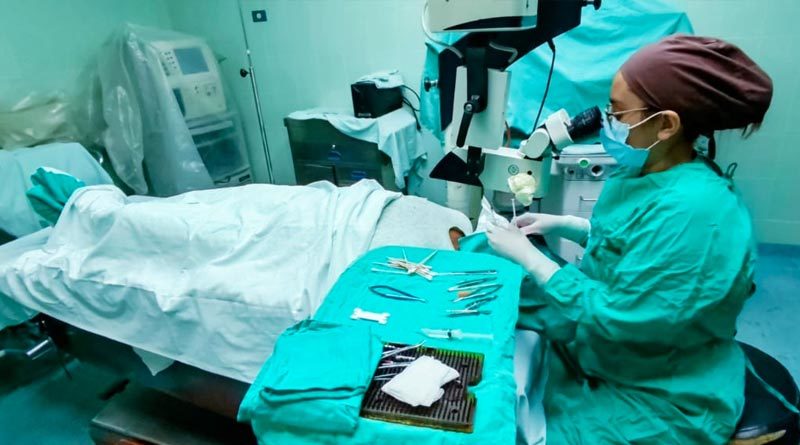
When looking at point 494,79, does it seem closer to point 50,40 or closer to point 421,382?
point 421,382

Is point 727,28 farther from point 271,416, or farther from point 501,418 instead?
point 271,416

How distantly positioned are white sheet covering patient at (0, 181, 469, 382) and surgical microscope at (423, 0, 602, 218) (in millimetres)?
440

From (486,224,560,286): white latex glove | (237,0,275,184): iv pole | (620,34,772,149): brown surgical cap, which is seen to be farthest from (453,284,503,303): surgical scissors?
(237,0,275,184): iv pole

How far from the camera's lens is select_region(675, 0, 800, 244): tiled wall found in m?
2.19

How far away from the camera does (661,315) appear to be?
78cm

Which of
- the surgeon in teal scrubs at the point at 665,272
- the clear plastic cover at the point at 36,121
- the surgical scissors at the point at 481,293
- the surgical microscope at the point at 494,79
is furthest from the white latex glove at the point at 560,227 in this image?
the clear plastic cover at the point at 36,121

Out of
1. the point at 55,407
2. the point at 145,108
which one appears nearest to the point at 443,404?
the point at 55,407

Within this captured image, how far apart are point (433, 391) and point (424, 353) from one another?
0.10 meters

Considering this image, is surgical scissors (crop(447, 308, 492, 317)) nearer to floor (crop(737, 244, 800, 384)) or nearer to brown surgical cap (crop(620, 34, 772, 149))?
brown surgical cap (crop(620, 34, 772, 149))

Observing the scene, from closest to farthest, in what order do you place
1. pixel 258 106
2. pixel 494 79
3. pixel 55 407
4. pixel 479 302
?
pixel 479 302, pixel 494 79, pixel 55 407, pixel 258 106

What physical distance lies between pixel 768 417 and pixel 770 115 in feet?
7.02

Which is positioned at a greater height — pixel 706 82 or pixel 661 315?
pixel 706 82

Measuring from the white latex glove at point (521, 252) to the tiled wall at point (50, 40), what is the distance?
2688mm

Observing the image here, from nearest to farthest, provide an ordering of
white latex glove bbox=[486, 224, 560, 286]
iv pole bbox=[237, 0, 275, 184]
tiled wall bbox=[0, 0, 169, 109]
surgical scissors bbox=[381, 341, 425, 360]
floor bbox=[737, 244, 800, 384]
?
surgical scissors bbox=[381, 341, 425, 360] → white latex glove bbox=[486, 224, 560, 286] → floor bbox=[737, 244, 800, 384] → tiled wall bbox=[0, 0, 169, 109] → iv pole bbox=[237, 0, 275, 184]
